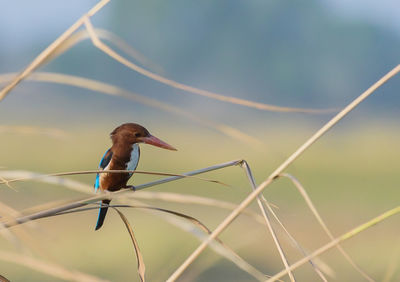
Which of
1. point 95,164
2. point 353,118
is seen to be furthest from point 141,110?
point 95,164

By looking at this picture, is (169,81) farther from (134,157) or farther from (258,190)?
(134,157)

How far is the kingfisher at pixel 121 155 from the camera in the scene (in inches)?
93.4

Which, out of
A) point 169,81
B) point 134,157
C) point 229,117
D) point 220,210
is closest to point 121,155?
point 134,157

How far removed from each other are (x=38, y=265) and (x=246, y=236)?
0.38 meters

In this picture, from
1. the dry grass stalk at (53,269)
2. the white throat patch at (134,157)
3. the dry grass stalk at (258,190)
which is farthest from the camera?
the white throat patch at (134,157)

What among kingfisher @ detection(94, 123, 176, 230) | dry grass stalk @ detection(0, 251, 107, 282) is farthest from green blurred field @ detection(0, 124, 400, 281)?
kingfisher @ detection(94, 123, 176, 230)

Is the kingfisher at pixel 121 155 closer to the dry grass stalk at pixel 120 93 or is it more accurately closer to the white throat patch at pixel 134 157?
the white throat patch at pixel 134 157

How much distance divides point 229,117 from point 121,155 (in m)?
54.0

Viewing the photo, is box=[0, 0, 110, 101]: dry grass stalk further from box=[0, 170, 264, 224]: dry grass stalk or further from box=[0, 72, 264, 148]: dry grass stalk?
box=[0, 170, 264, 224]: dry grass stalk

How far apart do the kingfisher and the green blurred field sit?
322 millimetres

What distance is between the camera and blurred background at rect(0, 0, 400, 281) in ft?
40.5

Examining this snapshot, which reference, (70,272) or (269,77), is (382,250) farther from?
(269,77)

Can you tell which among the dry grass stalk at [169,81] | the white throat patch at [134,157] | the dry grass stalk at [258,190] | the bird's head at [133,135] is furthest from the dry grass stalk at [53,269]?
the white throat patch at [134,157]

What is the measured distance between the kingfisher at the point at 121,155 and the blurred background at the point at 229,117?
6.93m
